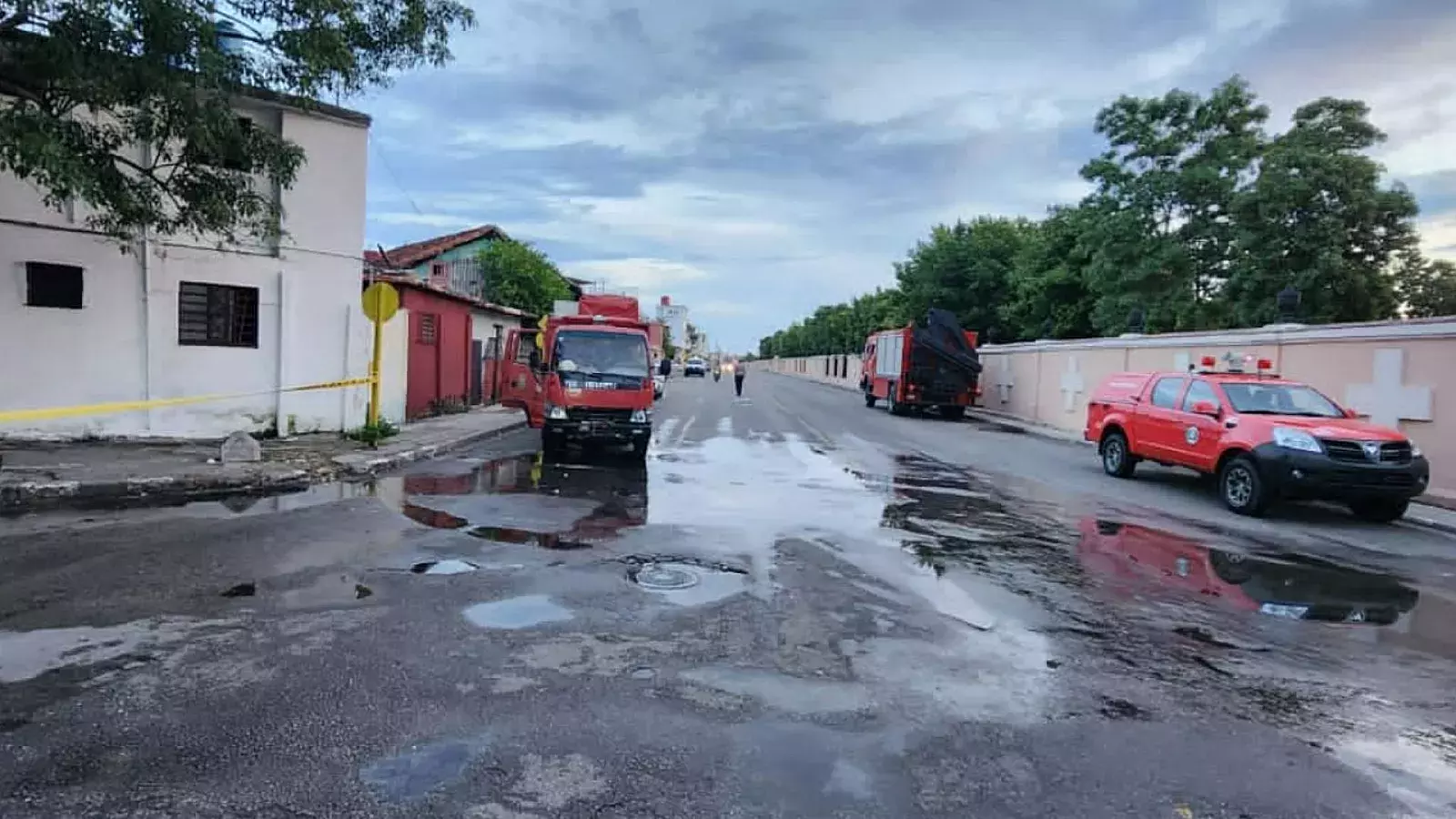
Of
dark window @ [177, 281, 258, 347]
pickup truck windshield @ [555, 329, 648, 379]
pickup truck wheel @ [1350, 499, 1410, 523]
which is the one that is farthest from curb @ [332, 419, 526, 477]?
pickup truck wheel @ [1350, 499, 1410, 523]

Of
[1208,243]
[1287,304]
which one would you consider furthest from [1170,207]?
[1287,304]

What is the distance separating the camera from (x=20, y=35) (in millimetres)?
9523

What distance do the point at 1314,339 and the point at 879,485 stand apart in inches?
344

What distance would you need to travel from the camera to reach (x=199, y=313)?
14727 mm

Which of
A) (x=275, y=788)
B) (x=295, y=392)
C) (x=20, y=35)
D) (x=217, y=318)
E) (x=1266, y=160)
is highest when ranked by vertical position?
(x=1266, y=160)

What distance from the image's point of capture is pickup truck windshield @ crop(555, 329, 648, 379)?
14320 mm

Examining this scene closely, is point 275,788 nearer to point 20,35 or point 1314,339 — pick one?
point 20,35

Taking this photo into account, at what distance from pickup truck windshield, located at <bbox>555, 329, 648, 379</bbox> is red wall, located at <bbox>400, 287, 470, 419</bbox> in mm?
6550

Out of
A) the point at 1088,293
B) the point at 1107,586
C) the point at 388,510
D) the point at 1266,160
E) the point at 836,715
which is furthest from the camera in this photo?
the point at 1088,293

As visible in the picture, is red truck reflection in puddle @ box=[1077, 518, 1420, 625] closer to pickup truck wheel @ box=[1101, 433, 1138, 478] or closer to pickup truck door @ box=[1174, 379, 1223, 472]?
pickup truck door @ box=[1174, 379, 1223, 472]

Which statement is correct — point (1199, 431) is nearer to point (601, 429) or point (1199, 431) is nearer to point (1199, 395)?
point (1199, 395)

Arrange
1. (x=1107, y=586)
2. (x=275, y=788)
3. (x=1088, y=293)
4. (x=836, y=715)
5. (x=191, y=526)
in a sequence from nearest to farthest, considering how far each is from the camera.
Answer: (x=275, y=788), (x=836, y=715), (x=1107, y=586), (x=191, y=526), (x=1088, y=293)

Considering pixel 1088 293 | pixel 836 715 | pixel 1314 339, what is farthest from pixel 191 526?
pixel 1088 293

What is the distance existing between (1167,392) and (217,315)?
15964mm
